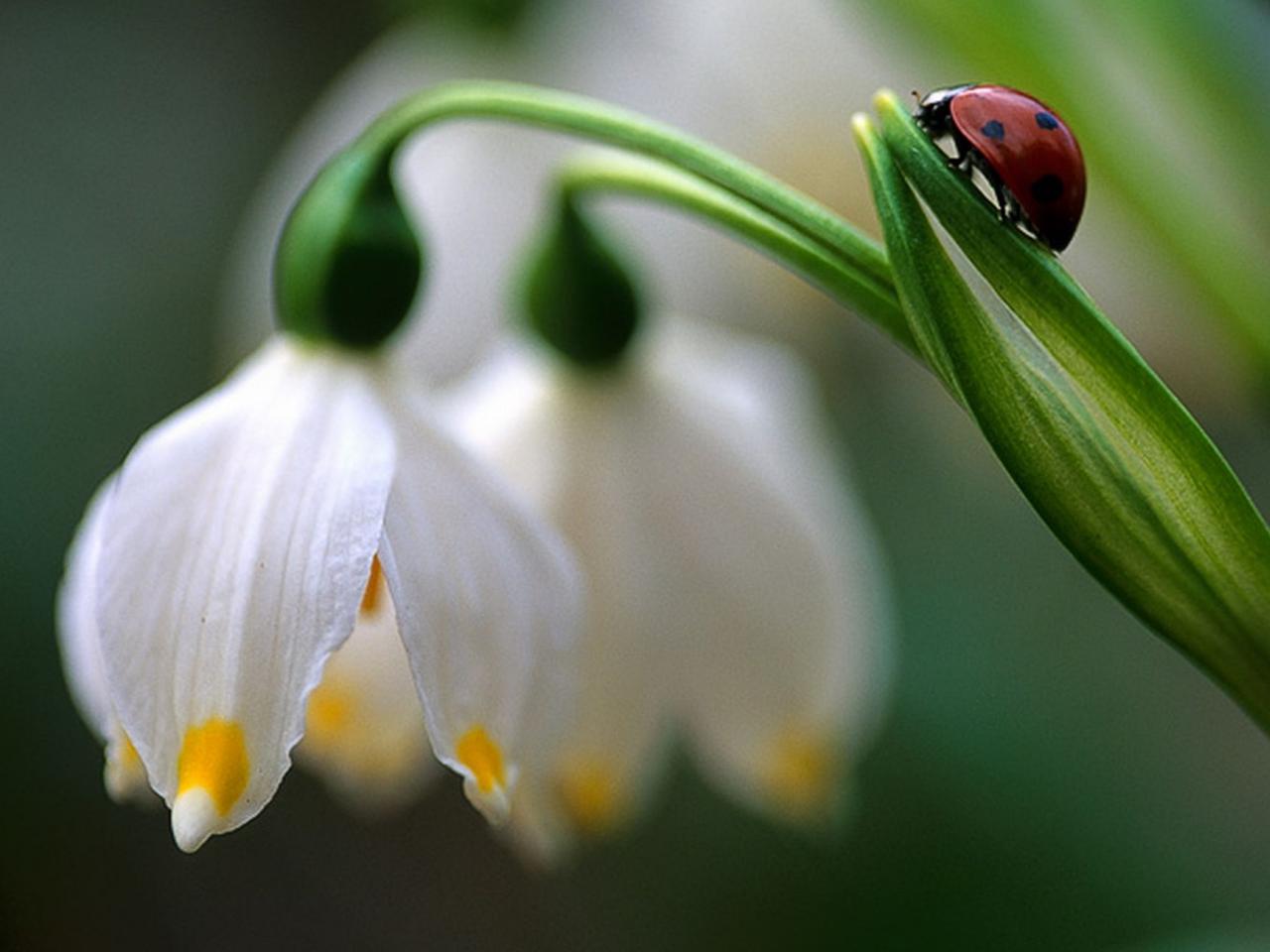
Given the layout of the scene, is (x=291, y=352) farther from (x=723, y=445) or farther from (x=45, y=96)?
(x=45, y=96)

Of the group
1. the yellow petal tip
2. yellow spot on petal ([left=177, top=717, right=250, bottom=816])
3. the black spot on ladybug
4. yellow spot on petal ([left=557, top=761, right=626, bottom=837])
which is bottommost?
yellow spot on petal ([left=557, top=761, right=626, bottom=837])

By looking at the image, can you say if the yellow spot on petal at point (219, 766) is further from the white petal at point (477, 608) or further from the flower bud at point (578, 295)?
the flower bud at point (578, 295)

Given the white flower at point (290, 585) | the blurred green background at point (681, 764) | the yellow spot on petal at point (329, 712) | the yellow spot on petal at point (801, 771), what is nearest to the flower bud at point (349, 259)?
the white flower at point (290, 585)

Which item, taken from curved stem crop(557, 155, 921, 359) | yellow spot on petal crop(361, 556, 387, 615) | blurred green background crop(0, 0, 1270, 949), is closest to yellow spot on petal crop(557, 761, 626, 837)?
yellow spot on petal crop(361, 556, 387, 615)

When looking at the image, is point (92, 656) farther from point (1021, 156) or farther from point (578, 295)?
point (1021, 156)

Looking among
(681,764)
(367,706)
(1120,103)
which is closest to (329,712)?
(367,706)

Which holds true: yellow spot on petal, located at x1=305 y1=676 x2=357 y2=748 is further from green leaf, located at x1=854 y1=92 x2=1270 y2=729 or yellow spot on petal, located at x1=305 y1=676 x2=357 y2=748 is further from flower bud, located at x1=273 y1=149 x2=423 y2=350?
green leaf, located at x1=854 y1=92 x2=1270 y2=729
